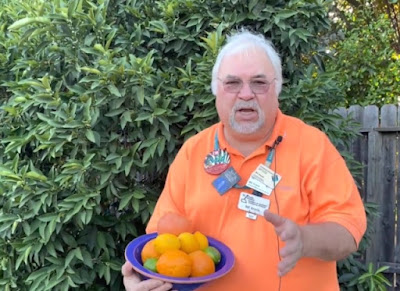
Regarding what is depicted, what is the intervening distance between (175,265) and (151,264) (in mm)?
142

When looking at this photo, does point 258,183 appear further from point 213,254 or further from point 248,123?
point 213,254

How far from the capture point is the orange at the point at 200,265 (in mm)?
1953

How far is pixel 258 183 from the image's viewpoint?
2.20 meters

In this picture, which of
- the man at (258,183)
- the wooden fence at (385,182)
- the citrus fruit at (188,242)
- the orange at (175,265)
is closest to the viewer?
the orange at (175,265)

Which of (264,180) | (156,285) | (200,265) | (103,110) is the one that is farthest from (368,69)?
(156,285)

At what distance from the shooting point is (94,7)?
3.04m

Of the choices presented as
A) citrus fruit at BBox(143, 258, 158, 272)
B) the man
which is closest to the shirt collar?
the man

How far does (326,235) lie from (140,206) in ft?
4.45

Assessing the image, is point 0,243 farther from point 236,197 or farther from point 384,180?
point 384,180

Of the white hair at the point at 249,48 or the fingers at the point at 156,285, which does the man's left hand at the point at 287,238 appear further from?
the white hair at the point at 249,48

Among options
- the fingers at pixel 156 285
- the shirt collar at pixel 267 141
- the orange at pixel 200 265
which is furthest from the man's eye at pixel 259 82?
the fingers at pixel 156 285

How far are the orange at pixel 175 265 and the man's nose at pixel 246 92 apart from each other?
74 cm

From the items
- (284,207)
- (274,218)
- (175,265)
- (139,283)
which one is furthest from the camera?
(284,207)

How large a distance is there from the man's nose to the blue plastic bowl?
641mm
